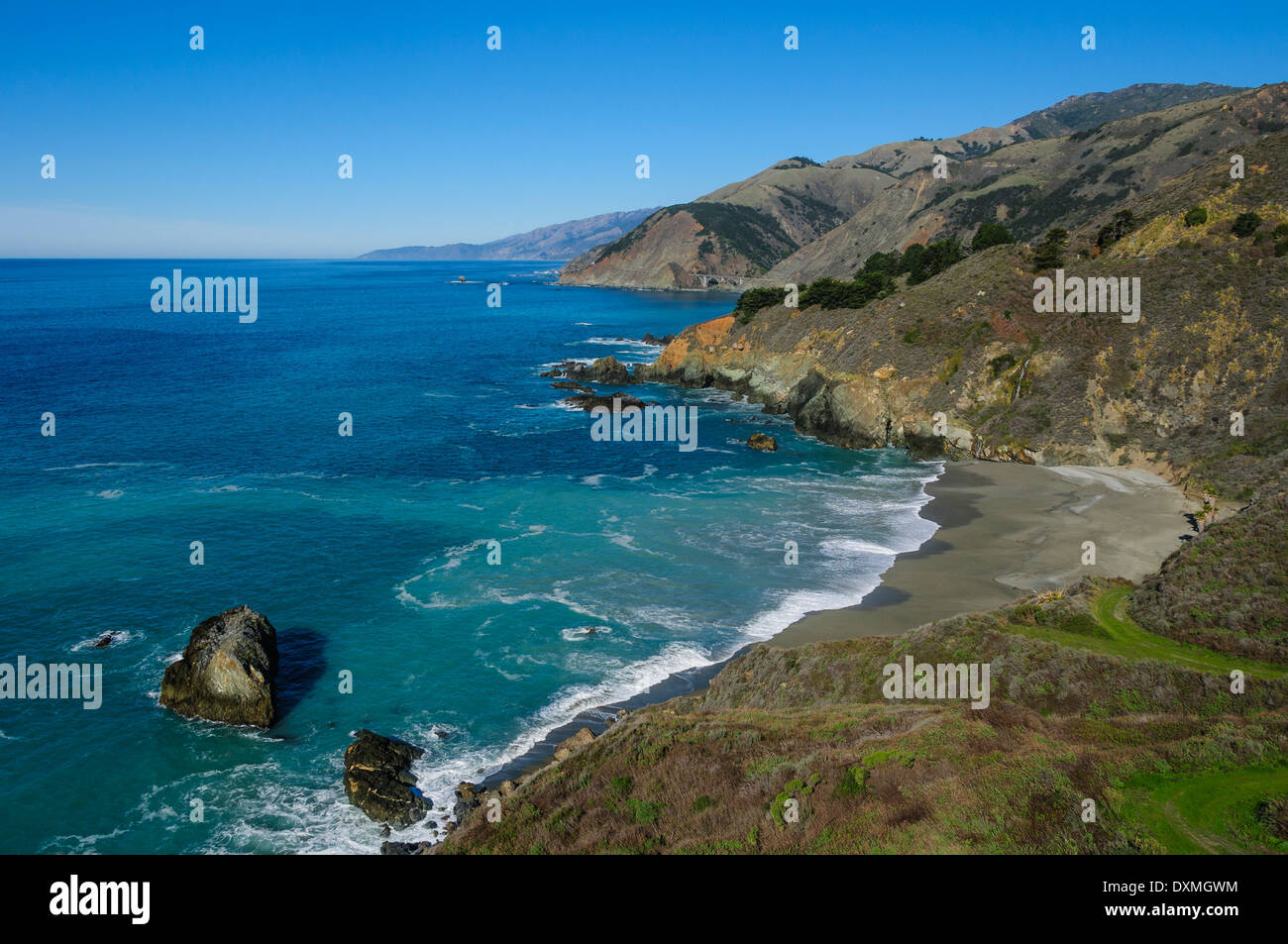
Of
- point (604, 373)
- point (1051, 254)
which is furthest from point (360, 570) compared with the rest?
point (1051, 254)

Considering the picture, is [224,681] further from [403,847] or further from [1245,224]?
[1245,224]

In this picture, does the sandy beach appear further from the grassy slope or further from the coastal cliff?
the grassy slope

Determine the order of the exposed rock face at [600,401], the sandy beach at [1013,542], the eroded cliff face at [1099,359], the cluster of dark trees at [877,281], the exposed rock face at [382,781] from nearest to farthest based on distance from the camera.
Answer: the exposed rock face at [382,781] < the sandy beach at [1013,542] < the eroded cliff face at [1099,359] < the exposed rock face at [600,401] < the cluster of dark trees at [877,281]

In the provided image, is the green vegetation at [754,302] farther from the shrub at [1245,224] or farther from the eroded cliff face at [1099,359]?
the shrub at [1245,224]

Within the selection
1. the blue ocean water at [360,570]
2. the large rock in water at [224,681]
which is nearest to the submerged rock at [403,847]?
the blue ocean water at [360,570]

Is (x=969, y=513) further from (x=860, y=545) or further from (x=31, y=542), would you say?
(x=31, y=542)
